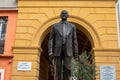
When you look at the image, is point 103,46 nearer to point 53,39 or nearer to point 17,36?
point 17,36

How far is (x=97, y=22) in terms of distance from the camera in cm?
1441

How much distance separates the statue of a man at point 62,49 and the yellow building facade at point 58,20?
6.80 m

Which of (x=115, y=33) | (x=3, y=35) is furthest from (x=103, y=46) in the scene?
(x=3, y=35)

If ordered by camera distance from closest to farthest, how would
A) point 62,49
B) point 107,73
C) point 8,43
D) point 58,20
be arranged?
1. point 62,49
2. point 107,73
3. point 8,43
4. point 58,20

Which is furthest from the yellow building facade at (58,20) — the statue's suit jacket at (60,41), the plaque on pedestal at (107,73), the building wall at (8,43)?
the statue's suit jacket at (60,41)

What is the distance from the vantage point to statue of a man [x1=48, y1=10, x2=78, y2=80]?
6.86m

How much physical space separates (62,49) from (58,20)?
7.74 meters

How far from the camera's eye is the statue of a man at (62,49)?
686 centimetres

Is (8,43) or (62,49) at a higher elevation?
(8,43)

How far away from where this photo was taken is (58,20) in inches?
575

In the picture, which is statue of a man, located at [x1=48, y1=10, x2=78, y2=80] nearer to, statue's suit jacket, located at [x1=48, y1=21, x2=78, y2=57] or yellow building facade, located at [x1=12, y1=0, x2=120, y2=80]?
statue's suit jacket, located at [x1=48, y1=21, x2=78, y2=57]

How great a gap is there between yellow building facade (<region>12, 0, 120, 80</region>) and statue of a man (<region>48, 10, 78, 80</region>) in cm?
680

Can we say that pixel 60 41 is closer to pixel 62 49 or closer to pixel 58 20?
pixel 62 49

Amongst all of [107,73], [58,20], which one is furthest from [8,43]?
[107,73]
